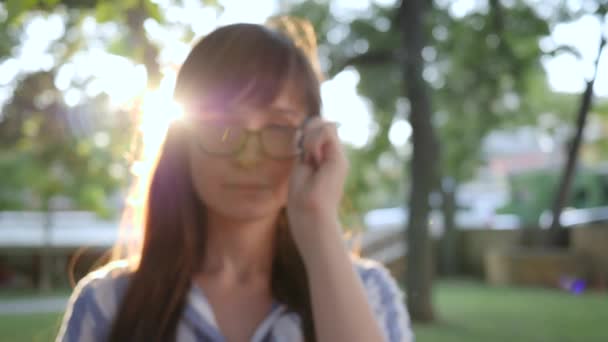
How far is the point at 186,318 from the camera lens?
43.6 inches

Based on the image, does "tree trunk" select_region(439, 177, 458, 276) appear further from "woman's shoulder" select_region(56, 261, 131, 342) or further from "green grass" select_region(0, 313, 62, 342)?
"woman's shoulder" select_region(56, 261, 131, 342)

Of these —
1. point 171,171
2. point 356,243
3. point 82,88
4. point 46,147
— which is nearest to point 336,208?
point 171,171

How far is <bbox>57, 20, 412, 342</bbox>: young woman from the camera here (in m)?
1.06

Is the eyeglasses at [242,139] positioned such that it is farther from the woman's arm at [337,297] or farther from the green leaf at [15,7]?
the green leaf at [15,7]

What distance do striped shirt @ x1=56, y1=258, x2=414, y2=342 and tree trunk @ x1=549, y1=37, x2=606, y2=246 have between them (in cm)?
504

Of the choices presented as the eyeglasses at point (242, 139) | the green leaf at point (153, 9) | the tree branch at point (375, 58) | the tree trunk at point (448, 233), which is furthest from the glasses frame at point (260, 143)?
the tree trunk at point (448, 233)

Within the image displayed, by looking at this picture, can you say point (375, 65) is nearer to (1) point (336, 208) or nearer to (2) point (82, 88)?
(2) point (82, 88)

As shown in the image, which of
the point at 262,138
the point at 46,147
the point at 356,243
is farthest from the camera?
the point at 46,147

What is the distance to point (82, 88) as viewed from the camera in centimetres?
516

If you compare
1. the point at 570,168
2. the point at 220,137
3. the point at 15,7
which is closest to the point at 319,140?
the point at 220,137

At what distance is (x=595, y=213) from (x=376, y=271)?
34.9 feet

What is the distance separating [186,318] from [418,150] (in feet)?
16.8

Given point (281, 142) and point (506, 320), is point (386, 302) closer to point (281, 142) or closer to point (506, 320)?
point (281, 142)

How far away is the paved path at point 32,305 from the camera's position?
6.63 metres
